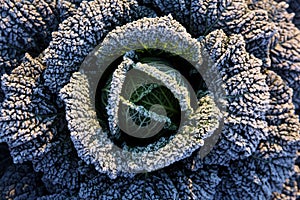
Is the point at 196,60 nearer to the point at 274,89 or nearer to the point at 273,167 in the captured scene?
the point at 274,89

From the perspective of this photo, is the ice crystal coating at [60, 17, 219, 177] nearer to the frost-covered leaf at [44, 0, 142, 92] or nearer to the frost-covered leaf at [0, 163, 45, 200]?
the frost-covered leaf at [44, 0, 142, 92]

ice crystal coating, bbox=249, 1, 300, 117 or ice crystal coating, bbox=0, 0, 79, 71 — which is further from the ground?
ice crystal coating, bbox=0, 0, 79, 71

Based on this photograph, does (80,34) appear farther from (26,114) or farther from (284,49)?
(284,49)

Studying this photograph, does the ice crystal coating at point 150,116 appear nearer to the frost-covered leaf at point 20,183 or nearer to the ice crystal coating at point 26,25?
the ice crystal coating at point 26,25

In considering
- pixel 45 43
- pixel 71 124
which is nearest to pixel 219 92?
pixel 71 124

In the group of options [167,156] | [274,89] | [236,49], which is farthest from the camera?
[274,89]

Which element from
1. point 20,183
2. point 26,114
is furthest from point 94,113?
point 20,183

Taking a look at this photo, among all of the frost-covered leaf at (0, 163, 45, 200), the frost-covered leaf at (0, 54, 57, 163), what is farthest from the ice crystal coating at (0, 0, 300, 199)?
the frost-covered leaf at (0, 163, 45, 200)

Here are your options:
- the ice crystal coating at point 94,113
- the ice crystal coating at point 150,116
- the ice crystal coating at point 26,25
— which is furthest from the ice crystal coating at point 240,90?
the ice crystal coating at point 26,25
